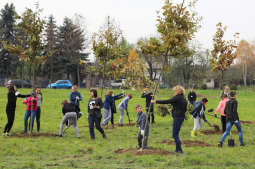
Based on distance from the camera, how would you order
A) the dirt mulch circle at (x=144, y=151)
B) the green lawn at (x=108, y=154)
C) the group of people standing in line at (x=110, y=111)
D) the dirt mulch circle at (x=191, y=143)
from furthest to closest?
the dirt mulch circle at (x=191, y=143) → the dirt mulch circle at (x=144, y=151) → the group of people standing in line at (x=110, y=111) → the green lawn at (x=108, y=154)

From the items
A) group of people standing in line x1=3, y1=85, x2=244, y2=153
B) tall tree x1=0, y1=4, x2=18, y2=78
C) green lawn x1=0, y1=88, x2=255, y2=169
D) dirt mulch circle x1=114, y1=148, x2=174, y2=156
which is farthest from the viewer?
tall tree x1=0, y1=4, x2=18, y2=78

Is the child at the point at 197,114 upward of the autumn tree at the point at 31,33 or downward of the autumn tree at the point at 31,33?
downward

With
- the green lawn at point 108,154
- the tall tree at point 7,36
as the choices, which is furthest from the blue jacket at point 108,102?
the tall tree at point 7,36

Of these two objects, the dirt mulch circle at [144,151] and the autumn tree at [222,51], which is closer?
the dirt mulch circle at [144,151]

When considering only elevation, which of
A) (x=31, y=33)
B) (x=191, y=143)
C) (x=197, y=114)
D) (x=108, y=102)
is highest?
(x=31, y=33)

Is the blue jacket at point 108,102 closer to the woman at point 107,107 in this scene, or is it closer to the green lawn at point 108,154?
the woman at point 107,107

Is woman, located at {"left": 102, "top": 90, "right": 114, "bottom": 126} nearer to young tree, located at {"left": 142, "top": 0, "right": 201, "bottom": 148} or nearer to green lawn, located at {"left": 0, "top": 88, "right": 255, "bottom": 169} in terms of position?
green lawn, located at {"left": 0, "top": 88, "right": 255, "bottom": 169}

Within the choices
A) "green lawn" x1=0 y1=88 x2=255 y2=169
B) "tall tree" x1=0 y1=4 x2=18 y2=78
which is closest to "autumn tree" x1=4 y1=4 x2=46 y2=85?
"green lawn" x1=0 y1=88 x2=255 y2=169

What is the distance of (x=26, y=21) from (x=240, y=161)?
886 centimetres

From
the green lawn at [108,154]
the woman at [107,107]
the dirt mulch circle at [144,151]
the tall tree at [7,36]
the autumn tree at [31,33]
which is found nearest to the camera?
the green lawn at [108,154]

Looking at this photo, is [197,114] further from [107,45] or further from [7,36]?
[7,36]

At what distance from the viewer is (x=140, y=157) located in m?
8.88

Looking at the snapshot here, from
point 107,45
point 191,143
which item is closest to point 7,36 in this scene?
point 107,45

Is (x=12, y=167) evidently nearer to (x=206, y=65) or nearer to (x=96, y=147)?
(x=96, y=147)
